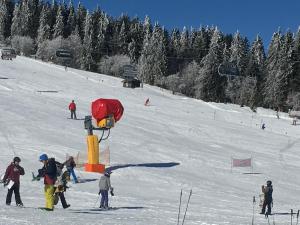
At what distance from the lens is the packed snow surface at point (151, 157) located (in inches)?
687

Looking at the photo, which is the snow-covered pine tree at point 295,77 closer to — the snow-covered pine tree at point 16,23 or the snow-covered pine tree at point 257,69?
the snow-covered pine tree at point 257,69

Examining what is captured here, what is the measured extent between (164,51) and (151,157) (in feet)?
282

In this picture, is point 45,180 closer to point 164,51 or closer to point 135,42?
point 164,51

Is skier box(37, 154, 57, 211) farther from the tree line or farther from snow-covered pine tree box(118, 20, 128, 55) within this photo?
snow-covered pine tree box(118, 20, 128, 55)

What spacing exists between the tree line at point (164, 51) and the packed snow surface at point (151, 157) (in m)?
34.3

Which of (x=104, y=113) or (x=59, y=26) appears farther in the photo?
(x=59, y=26)

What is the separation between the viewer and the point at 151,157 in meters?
32.0

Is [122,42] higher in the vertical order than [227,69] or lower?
higher

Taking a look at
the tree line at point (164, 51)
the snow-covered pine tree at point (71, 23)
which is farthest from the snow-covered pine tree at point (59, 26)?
the snow-covered pine tree at point (71, 23)

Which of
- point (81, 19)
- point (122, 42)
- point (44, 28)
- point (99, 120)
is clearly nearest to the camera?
point (99, 120)

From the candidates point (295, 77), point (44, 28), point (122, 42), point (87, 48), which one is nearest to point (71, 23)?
point (44, 28)

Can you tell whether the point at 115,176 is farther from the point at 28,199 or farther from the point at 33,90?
the point at 33,90

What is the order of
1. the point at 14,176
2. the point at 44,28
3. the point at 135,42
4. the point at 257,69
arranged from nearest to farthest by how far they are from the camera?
the point at 14,176, the point at 257,69, the point at 44,28, the point at 135,42

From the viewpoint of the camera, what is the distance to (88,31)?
13038 cm
